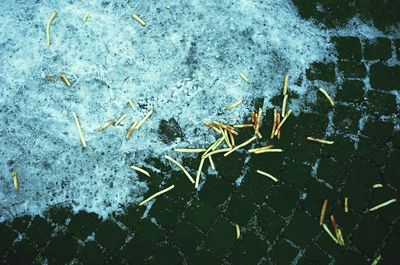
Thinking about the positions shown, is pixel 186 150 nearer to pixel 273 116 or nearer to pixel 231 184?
pixel 231 184

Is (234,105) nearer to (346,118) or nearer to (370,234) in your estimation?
(346,118)

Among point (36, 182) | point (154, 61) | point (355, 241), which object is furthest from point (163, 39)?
point (355, 241)

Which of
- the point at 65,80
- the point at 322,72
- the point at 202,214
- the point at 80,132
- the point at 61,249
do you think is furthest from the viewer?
the point at 322,72

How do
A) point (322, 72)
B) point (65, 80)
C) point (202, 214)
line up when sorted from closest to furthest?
point (202, 214) < point (65, 80) < point (322, 72)

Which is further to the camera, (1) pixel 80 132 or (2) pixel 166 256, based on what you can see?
(1) pixel 80 132

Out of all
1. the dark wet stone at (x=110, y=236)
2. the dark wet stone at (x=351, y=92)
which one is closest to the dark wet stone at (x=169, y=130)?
the dark wet stone at (x=110, y=236)

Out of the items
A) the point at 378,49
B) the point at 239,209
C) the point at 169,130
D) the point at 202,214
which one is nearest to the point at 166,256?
the point at 202,214

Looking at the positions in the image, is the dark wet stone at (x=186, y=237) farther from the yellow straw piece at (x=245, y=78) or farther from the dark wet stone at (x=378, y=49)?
the dark wet stone at (x=378, y=49)

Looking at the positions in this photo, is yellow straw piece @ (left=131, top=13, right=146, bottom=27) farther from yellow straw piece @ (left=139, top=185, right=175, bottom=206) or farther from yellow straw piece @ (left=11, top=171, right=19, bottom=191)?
yellow straw piece @ (left=11, top=171, right=19, bottom=191)
